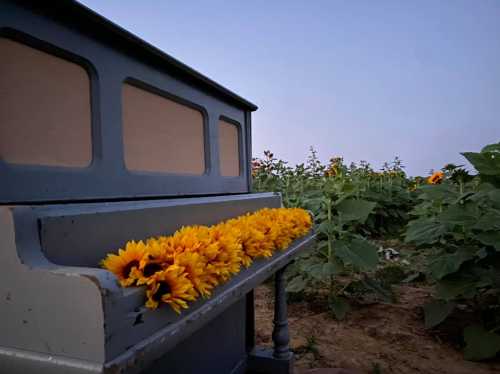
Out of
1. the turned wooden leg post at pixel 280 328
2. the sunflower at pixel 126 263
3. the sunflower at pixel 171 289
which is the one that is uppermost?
the sunflower at pixel 126 263

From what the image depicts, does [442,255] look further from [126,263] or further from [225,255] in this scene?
[126,263]

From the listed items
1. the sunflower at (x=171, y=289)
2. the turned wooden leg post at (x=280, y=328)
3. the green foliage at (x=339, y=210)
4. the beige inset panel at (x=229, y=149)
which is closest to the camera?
the sunflower at (x=171, y=289)

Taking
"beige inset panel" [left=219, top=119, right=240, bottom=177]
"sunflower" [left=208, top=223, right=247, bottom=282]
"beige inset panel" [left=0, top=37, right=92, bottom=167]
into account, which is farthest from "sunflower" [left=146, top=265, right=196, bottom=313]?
"beige inset panel" [left=219, top=119, right=240, bottom=177]

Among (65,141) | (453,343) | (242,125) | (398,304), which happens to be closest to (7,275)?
(65,141)

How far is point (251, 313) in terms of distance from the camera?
2357mm

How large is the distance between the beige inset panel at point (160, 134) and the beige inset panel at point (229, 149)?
0.24 m

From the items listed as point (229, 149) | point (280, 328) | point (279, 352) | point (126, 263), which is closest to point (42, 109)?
point (126, 263)

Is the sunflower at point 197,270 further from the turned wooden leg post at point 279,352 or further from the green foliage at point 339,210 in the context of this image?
the green foliage at point 339,210

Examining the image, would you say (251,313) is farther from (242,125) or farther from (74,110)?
(74,110)

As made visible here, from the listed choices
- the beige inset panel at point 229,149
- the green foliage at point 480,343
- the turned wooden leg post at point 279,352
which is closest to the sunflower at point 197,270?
the beige inset panel at point 229,149

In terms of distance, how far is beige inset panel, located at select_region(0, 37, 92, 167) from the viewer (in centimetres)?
81

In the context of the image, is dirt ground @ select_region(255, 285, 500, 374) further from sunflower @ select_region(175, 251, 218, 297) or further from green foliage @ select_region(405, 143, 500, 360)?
sunflower @ select_region(175, 251, 218, 297)

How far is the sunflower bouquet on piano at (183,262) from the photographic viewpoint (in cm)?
65

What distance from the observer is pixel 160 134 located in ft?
4.51
